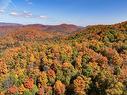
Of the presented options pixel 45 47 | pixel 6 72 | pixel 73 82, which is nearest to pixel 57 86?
pixel 73 82

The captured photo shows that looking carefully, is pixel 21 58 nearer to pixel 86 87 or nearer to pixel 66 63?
pixel 66 63

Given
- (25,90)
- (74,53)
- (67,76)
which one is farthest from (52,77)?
(74,53)

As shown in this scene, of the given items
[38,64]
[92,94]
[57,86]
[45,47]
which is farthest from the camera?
[45,47]

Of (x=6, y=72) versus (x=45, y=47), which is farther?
(x=45, y=47)

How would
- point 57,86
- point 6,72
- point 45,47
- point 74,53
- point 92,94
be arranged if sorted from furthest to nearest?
1. point 45,47
2. point 74,53
3. point 6,72
4. point 57,86
5. point 92,94

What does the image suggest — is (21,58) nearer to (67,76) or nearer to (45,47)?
(45,47)

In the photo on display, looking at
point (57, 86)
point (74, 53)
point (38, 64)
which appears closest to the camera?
point (57, 86)

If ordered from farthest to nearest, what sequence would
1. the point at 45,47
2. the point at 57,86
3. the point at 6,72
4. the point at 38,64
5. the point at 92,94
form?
1. the point at 45,47
2. the point at 38,64
3. the point at 6,72
4. the point at 57,86
5. the point at 92,94

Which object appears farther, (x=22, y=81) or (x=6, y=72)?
(x=6, y=72)
